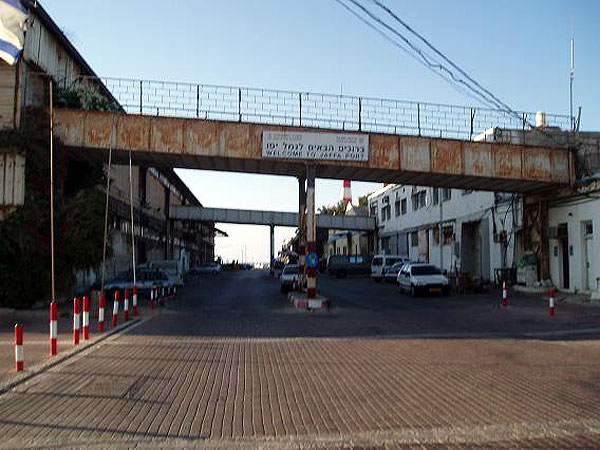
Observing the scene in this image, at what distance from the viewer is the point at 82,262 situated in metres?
21.2

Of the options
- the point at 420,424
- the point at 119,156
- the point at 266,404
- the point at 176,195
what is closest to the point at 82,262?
the point at 119,156

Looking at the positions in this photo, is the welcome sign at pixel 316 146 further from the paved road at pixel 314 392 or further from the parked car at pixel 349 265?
the parked car at pixel 349 265

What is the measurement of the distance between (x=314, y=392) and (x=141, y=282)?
776 inches

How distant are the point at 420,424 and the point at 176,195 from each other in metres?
63.2

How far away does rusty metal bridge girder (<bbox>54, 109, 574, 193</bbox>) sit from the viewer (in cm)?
2155

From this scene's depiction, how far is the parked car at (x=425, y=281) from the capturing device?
28109 mm

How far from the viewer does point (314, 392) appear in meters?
8.02

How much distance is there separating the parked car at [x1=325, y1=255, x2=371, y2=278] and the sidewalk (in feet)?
98.5

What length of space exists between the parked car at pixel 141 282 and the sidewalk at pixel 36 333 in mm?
2548

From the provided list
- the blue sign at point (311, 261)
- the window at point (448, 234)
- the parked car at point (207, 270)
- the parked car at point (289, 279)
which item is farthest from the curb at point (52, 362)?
the parked car at point (207, 270)

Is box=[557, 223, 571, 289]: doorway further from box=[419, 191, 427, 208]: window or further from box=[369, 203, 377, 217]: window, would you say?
box=[369, 203, 377, 217]: window

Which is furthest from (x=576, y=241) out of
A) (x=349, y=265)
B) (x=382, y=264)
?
(x=349, y=265)

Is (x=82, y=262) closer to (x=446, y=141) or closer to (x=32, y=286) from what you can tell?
(x=32, y=286)

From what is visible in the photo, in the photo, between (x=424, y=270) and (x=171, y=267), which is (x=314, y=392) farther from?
(x=171, y=267)
